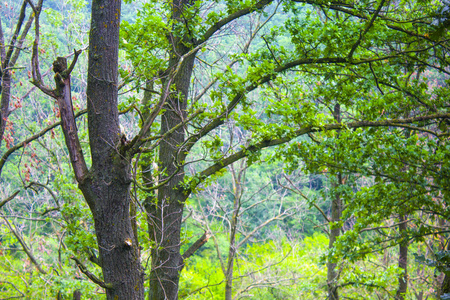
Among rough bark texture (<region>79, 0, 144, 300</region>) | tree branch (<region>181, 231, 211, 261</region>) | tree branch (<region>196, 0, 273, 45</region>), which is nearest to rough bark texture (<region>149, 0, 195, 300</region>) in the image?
tree branch (<region>181, 231, 211, 261</region>)

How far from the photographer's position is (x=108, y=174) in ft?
8.54

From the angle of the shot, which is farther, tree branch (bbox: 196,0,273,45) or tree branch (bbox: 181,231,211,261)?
tree branch (bbox: 181,231,211,261)

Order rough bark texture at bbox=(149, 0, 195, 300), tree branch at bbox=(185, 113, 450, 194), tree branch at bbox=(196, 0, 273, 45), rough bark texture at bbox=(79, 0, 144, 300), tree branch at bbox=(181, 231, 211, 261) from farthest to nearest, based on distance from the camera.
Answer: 1. tree branch at bbox=(181, 231, 211, 261)
2. rough bark texture at bbox=(149, 0, 195, 300)
3. tree branch at bbox=(196, 0, 273, 45)
4. tree branch at bbox=(185, 113, 450, 194)
5. rough bark texture at bbox=(79, 0, 144, 300)

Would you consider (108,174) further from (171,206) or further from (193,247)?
(193,247)

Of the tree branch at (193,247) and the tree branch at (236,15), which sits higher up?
the tree branch at (236,15)

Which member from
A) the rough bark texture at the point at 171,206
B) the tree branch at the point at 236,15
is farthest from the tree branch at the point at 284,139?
the tree branch at the point at 236,15

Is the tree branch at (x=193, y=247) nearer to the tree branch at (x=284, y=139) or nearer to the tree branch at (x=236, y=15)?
the tree branch at (x=284, y=139)

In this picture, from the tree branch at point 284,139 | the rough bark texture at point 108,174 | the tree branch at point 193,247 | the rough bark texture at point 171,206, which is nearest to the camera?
the rough bark texture at point 108,174

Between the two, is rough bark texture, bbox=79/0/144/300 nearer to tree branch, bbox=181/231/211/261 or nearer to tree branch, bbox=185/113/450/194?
tree branch, bbox=185/113/450/194

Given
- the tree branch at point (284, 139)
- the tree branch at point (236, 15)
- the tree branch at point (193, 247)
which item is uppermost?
the tree branch at point (236, 15)

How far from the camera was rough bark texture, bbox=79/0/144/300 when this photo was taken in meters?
2.59

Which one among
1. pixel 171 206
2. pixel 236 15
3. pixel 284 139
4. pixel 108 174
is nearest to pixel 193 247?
pixel 171 206

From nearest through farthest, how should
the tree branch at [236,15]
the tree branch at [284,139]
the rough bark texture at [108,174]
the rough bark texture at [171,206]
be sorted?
the rough bark texture at [108,174], the tree branch at [284,139], the tree branch at [236,15], the rough bark texture at [171,206]

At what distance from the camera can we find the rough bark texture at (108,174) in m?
2.59
